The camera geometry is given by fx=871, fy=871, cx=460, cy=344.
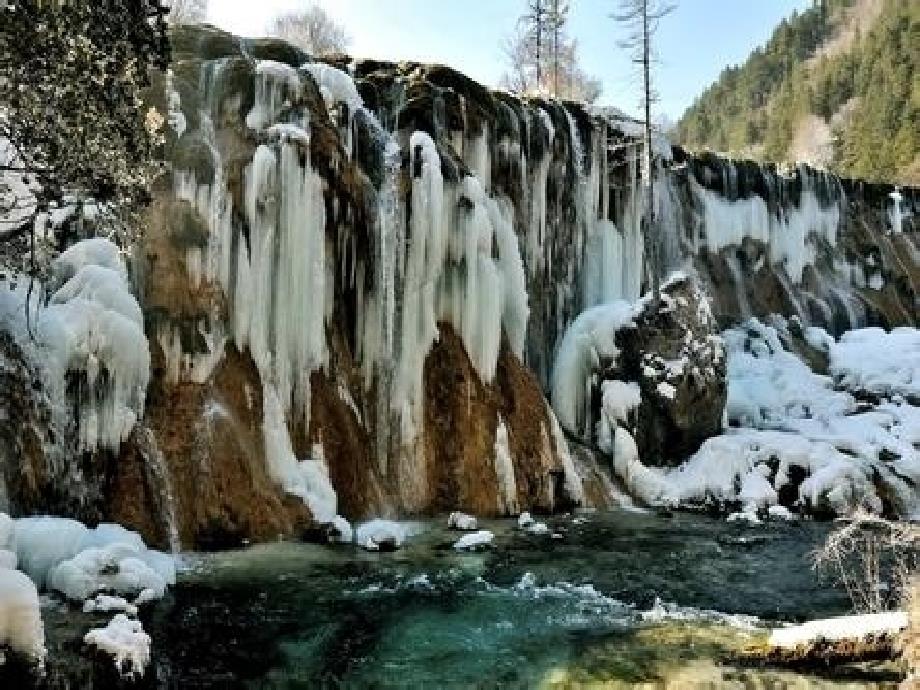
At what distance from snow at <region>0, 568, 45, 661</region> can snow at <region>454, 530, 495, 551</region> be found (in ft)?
25.5

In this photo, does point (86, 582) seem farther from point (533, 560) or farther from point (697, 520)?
point (697, 520)

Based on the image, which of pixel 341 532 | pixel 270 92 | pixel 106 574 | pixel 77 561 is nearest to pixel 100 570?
pixel 106 574

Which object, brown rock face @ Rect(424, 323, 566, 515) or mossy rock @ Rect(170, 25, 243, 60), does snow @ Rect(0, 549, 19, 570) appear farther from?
mossy rock @ Rect(170, 25, 243, 60)

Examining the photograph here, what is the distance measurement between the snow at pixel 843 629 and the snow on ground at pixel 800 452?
31.7 feet

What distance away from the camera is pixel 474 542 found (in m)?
14.0

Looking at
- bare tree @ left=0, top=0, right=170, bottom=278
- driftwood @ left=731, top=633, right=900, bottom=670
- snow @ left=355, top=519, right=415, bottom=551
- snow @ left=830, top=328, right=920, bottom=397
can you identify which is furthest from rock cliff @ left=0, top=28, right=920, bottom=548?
snow @ left=830, top=328, right=920, bottom=397

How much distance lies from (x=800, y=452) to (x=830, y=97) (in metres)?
73.0

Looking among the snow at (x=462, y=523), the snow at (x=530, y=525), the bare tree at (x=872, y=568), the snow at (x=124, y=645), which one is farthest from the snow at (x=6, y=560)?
the snow at (x=530, y=525)

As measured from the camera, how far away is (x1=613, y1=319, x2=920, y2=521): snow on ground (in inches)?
763

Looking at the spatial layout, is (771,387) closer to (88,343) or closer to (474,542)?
(474,542)

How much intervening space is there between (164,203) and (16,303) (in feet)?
12.0

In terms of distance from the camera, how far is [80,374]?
11.4 metres

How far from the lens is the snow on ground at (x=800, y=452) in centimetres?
1939

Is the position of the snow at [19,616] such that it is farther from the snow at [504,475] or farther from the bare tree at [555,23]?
the bare tree at [555,23]
